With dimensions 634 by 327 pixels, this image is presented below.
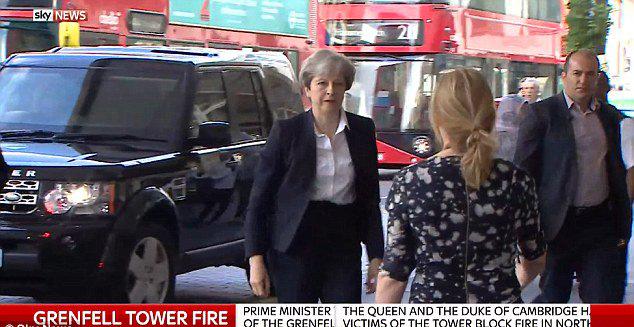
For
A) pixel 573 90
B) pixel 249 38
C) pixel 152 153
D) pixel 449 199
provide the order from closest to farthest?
pixel 449 199 < pixel 573 90 < pixel 152 153 < pixel 249 38

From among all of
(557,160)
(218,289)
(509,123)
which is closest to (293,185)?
(557,160)

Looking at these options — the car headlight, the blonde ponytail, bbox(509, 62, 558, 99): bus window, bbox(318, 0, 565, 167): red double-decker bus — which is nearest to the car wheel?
the car headlight

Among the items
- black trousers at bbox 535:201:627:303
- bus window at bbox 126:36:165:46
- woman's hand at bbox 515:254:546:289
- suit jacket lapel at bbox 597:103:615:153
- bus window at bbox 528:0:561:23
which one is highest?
bus window at bbox 528:0:561:23

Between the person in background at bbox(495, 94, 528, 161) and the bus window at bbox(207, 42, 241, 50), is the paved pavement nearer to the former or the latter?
the person in background at bbox(495, 94, 528, 161)

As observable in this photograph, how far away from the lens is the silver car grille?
762cm

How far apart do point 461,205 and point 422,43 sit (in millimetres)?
14185

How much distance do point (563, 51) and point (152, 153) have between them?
9698 millimetres

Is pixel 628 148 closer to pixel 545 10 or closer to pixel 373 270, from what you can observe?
pixel 373 270

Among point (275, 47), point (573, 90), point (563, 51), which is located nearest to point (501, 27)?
point (563, 51)

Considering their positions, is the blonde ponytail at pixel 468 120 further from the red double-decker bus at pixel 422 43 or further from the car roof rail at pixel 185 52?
the red double-decker bus at pixel 422 43

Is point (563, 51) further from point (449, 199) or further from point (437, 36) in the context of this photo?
point (449, 199)

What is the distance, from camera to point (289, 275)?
5117 millimetres

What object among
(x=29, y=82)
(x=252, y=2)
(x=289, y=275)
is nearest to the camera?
(x=289, y=275)
